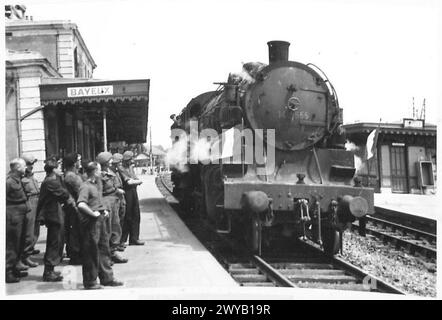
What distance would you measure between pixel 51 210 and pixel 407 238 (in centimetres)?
757

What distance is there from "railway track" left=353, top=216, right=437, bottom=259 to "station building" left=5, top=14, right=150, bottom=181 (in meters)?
5.71

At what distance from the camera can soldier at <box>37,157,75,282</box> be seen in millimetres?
5844

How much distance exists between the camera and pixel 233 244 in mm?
8773

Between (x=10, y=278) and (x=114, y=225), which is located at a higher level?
(x=114, y=225)

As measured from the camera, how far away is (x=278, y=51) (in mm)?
7934

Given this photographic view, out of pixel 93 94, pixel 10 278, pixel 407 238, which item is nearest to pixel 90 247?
pixel 10 278

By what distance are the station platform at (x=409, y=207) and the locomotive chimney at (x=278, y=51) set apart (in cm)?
474

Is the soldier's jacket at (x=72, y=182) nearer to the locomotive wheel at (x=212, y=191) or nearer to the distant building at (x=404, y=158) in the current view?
the locomotive wheel at (x=212, y=191)

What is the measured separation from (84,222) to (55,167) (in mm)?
1077

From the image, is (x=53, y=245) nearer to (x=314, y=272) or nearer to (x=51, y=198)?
(x=51, y=198)

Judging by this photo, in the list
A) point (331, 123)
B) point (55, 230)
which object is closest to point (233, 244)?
point (331, 123)
